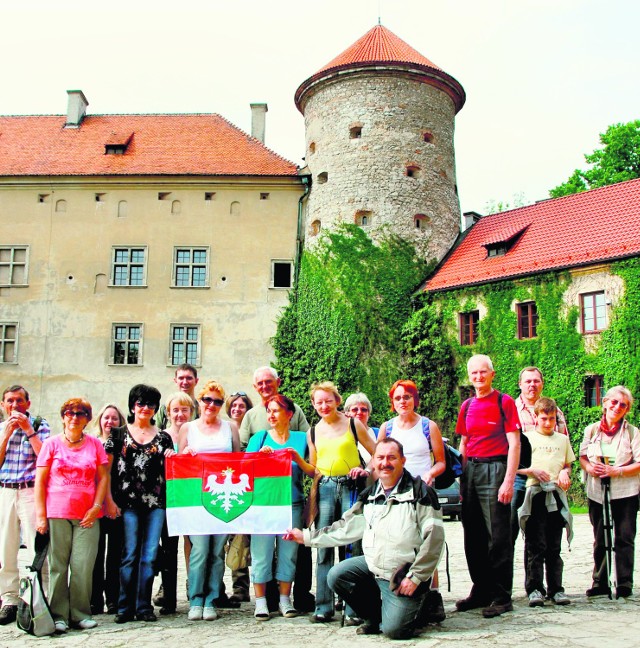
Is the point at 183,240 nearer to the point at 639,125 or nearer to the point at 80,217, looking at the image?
the point at 80,217

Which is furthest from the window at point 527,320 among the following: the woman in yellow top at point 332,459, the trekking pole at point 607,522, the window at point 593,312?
the woman in yellow top at point 332,459

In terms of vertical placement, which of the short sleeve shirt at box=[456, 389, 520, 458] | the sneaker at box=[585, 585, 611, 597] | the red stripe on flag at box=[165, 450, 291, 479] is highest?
the short sleeve shirt at box=[456, 389, 520, 458]

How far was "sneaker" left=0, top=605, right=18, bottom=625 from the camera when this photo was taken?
6621mm

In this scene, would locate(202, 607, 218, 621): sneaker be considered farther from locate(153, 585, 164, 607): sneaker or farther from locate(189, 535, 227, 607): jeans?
locate(153, 585, 164, 607): sneaker

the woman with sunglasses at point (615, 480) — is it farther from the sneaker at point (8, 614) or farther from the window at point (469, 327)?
the window at point (469, 327)

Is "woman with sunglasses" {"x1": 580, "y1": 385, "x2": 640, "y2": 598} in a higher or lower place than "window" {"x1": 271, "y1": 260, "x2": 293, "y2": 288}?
lower

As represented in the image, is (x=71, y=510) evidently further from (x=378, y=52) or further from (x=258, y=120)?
(x=258, y=120)

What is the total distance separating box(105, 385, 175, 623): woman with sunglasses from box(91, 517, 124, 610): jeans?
8.2 inches

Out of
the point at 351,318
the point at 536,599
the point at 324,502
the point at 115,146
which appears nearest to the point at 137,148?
the point at 115,146

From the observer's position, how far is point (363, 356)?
1009 inches

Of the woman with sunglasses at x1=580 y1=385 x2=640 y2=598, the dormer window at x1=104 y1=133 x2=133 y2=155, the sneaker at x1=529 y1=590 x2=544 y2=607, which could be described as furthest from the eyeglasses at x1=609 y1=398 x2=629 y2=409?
the dormer window at x1=104 y1=133 x2=133 y2=155

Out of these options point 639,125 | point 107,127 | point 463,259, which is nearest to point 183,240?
point 107,127

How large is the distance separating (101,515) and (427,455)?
112 inches

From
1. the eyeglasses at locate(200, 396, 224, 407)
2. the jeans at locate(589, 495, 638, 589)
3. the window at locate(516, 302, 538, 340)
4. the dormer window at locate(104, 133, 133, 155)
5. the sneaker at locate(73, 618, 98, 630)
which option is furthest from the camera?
the dormer window at locate(104, 133, 133, 155)
